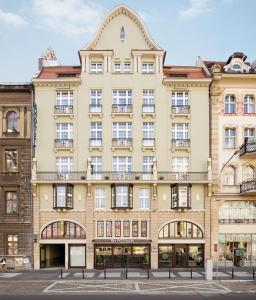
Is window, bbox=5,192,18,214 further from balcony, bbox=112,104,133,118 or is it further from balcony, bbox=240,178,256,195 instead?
balcony, bbox=240,178,256,195

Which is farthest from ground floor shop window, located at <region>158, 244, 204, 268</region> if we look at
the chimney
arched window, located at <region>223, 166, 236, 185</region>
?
the chimney

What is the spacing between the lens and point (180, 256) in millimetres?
48688

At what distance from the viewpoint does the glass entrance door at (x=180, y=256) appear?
4856 cm

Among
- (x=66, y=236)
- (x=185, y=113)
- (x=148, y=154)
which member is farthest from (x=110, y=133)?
(x=66, y=236)

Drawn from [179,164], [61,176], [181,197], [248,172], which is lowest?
[181,197]

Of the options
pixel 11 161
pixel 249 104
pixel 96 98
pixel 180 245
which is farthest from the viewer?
pixel 249 104

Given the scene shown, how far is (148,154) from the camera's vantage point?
49.9m

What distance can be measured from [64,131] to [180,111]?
11.7 meters

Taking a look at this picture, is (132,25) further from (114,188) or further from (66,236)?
(66,236)

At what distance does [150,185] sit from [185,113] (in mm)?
7946

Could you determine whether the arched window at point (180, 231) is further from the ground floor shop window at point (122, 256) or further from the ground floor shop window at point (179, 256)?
the ground floor shop window at point (122, 256)

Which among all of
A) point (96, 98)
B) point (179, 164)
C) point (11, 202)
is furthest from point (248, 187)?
point (11, 202)

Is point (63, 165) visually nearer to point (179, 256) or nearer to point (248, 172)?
point (179, 256)

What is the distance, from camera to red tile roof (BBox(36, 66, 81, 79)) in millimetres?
51438
